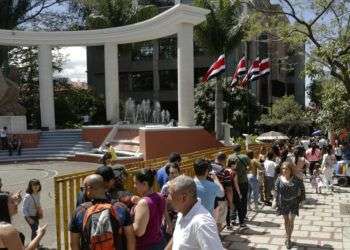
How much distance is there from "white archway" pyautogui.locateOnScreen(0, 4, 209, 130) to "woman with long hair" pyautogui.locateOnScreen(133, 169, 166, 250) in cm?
1936

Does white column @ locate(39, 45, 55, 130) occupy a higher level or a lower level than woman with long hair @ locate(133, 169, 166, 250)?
higher

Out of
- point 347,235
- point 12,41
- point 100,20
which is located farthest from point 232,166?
point 100,20

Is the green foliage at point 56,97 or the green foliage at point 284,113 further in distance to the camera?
the green foliage at point 284,113

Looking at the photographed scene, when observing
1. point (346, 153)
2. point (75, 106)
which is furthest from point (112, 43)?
point (346, 153)

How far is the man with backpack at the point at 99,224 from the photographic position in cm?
458

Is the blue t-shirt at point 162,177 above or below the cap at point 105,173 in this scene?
below

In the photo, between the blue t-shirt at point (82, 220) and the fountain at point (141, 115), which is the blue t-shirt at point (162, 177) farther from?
the fountain at point (141, 115)

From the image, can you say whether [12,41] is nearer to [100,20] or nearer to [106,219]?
[100,20]

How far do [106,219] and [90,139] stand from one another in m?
23.9

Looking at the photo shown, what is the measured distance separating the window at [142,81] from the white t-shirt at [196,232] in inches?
1931

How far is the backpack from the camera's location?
4.57 meters

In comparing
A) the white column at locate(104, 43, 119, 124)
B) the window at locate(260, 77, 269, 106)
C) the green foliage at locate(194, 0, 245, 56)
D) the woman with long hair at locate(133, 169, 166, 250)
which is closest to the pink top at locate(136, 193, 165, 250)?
→ the woman with long hair at locate(133, 169, 166, 250)

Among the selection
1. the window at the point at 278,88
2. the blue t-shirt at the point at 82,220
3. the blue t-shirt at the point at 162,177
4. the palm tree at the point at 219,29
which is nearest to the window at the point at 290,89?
the window at the point at 278,88

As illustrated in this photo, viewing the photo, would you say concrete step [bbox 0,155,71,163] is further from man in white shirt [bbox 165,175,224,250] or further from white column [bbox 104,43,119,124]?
man in white shirt [bbox 165,175,224,250]
